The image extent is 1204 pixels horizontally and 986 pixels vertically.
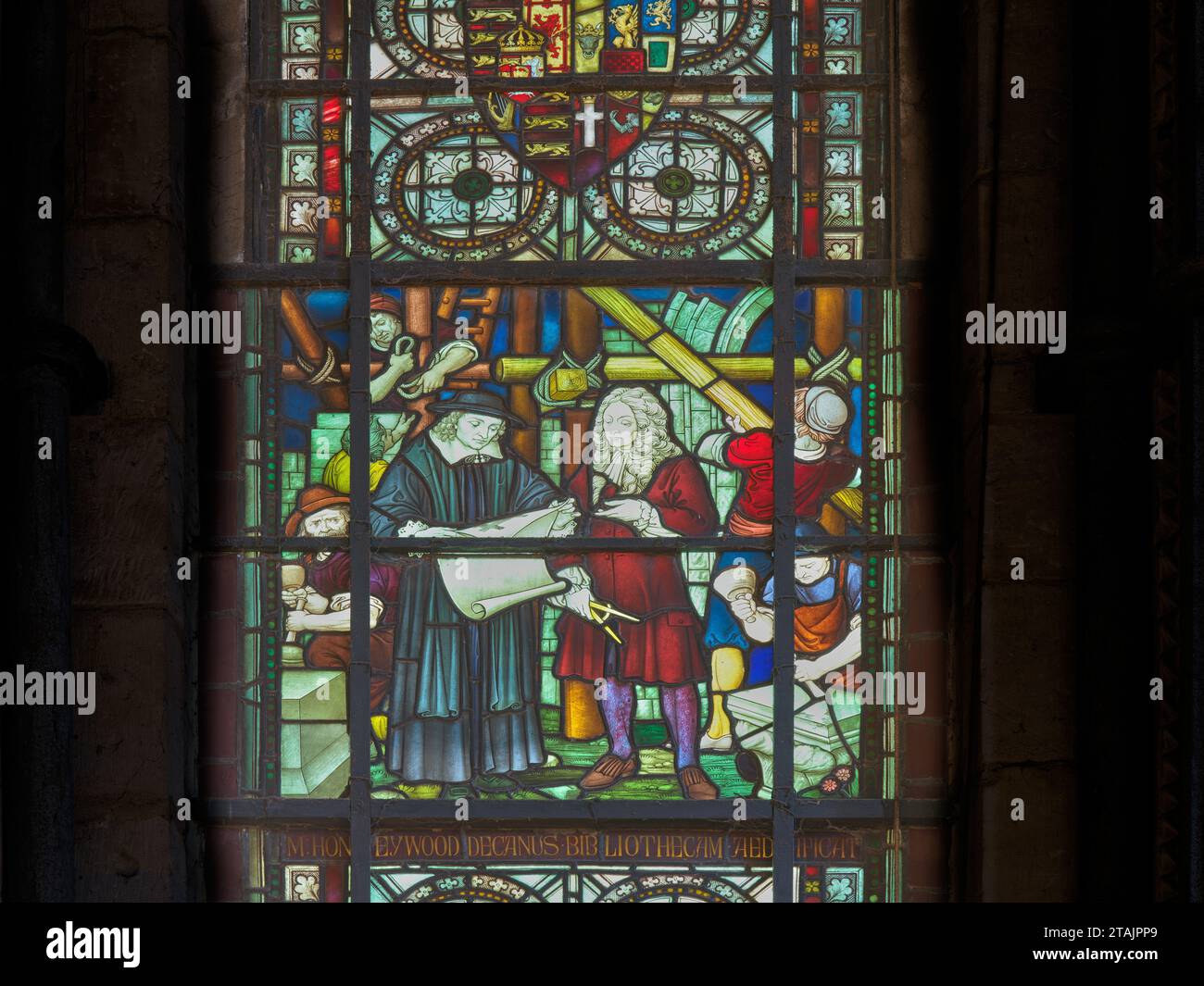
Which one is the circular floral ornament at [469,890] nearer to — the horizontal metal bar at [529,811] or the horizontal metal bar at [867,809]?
the horizontal metal bar at [529,811]

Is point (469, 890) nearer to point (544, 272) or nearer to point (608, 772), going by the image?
point (608, 772)

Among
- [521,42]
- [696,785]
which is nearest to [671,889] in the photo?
[696,785]

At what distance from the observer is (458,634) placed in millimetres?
5680

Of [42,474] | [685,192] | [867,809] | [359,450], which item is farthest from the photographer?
[685,192]

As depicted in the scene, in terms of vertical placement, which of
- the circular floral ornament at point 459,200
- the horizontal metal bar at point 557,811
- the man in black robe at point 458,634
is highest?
the circular floral ornament at point 459,200

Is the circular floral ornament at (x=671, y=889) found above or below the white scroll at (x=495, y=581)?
below

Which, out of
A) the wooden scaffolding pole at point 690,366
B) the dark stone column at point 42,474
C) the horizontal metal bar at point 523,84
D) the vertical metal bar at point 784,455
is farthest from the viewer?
the horizontal metal bar at point 523,84

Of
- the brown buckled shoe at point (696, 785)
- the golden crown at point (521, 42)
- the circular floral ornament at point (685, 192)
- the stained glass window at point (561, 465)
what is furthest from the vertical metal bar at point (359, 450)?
the brown buckled shoe at point (696, 785)

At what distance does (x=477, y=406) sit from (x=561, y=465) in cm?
Answer: 30

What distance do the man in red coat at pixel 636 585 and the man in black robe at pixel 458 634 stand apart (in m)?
0.12

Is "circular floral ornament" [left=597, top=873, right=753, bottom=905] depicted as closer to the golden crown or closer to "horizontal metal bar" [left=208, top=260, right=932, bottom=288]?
"horizontal metal bar" [left=208, top=260, right=932, bottom=288]

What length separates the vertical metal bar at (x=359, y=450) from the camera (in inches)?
221

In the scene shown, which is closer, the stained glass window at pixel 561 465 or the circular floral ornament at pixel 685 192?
the stained glass window at pixel 561 465
